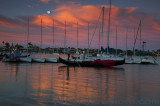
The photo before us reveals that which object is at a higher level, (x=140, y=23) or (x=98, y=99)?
(x=140, y=23)

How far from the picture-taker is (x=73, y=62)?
35.1m

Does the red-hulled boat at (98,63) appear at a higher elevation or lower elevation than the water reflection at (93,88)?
higher

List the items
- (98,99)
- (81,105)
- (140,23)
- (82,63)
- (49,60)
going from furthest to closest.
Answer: (140,23), (49,60), (82,63), (98,99), (81,105)

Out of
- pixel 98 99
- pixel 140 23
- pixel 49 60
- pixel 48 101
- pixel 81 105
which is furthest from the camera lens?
pixel 140 23

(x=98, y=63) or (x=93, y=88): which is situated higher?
(x=98, y=63)

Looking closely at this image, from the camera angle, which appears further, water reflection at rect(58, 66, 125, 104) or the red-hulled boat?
the red-hulled boat

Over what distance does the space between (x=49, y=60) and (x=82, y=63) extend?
14.9 m

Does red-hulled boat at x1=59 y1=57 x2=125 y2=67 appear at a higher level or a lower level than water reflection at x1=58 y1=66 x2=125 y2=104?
higher

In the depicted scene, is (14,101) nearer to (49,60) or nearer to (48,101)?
(48,101)

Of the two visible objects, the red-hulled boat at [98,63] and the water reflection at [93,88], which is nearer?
the water reflection at [93,88]

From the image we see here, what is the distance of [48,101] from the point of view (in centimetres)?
877

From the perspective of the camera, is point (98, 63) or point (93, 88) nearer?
point (93, 88)

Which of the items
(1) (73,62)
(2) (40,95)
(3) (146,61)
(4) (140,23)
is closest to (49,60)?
(1) (73,62)

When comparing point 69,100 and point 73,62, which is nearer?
point 69,100
